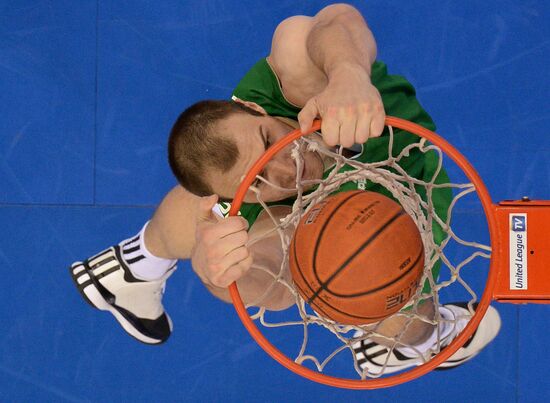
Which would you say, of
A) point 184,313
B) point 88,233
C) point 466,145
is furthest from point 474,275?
point 88,233

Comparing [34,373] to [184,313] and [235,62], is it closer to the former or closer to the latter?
[184,313]

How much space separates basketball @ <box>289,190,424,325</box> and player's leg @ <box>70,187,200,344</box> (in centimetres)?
70

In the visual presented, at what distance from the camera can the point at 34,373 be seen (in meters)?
1.93

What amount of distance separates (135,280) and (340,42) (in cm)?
93

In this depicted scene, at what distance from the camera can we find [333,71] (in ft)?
3.63

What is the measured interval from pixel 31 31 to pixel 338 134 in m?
1.40

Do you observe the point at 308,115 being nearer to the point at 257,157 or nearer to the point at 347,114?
the point at 347,114

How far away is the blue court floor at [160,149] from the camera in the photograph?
1902 mm

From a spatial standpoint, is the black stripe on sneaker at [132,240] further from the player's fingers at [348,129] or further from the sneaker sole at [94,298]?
the player's fingers at [348,129]

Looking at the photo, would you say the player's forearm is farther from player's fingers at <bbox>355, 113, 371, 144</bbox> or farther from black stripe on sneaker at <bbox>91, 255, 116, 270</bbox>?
black stripe on sneaker at <bbox>91, 255, 116, 270</bbox>

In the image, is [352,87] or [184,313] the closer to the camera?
[352,87]

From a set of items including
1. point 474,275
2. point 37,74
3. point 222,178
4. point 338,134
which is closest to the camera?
point 338,134

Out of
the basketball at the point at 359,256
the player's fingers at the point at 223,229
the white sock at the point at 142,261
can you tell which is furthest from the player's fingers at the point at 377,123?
the white sock at the point at 142,261

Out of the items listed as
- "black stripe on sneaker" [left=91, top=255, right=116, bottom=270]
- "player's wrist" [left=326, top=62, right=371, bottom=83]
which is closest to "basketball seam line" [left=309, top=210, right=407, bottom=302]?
"player's wrist" [left=326, top=62, right=371, bottom=83]
